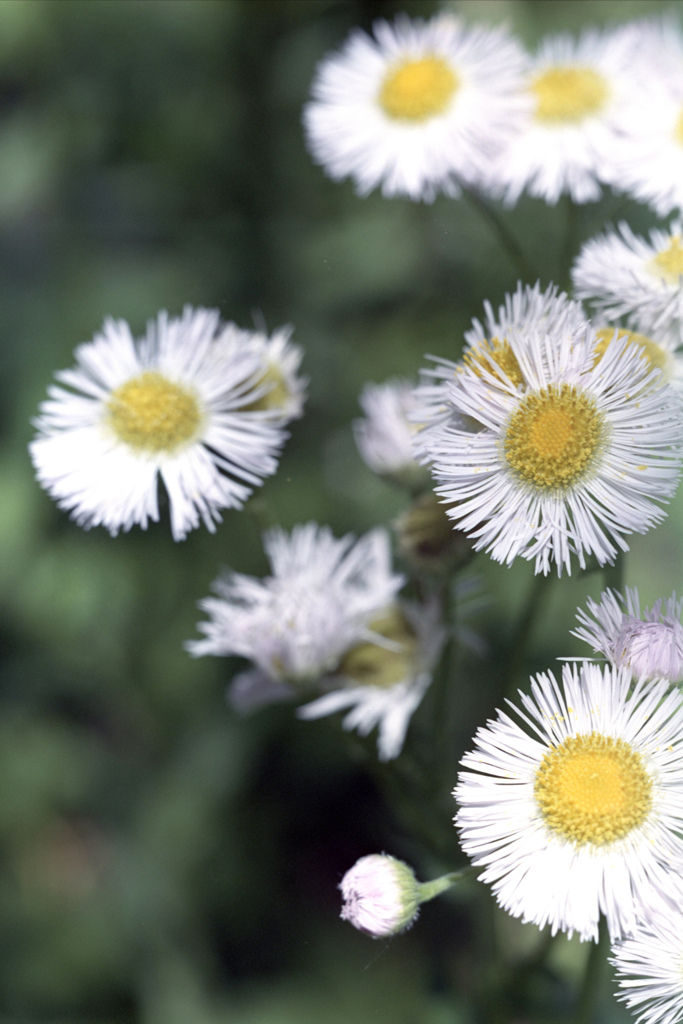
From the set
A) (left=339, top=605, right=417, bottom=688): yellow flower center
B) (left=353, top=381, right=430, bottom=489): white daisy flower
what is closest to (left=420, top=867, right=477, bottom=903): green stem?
(left=339, top=605, right=417, bottom=688): yellow flower center

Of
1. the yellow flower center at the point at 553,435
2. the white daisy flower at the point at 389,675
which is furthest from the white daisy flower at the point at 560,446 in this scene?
the white daisy flower at the point at 389,675

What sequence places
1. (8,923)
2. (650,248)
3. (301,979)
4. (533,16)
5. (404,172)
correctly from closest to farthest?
1. (650,248)
2. (404,172)
3. (301,979)
4. (8,923)
5. (533,16)

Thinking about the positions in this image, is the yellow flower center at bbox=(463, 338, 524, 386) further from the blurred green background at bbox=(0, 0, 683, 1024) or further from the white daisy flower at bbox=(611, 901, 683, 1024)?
the blurred green background at bbox=(0, 0, 683, 1024)

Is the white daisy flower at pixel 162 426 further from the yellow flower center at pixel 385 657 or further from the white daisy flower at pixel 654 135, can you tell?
the white daisy flower at pixel 654 135

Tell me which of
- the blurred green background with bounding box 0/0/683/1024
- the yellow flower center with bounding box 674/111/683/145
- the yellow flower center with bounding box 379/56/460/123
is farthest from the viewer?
the blurred green background with bounding box 0/0/683/1024

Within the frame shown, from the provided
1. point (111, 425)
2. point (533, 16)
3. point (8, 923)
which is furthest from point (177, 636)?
point (533, 16)

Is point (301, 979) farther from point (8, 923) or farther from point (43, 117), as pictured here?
point (43, 117)
